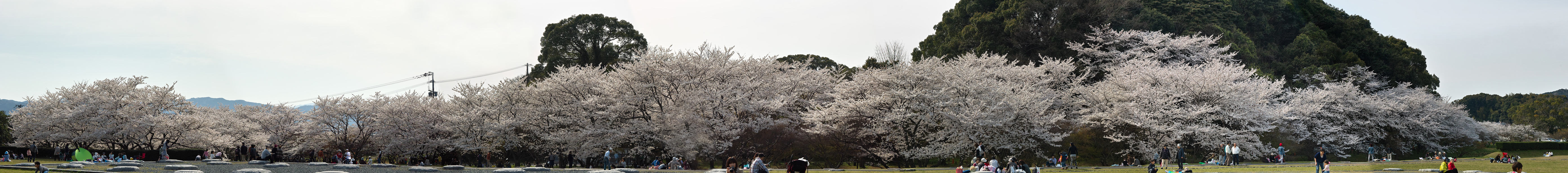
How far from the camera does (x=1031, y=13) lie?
4672cm

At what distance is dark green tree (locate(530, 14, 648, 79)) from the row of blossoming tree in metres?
16.3

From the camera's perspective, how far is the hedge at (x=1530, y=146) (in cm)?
6425

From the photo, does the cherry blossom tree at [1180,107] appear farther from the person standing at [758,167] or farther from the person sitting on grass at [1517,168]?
the person standing at [758,167]

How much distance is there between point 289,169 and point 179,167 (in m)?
2.46

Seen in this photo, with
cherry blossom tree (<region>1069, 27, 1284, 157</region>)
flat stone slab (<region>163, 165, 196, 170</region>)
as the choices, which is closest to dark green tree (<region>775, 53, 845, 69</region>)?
cherry blossom tree (<region>1069, 27, 1284, 157</region>)

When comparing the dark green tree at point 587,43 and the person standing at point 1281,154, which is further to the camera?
the dark green tree at point 587,43

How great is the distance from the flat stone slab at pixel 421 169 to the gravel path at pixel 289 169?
12 centimetres

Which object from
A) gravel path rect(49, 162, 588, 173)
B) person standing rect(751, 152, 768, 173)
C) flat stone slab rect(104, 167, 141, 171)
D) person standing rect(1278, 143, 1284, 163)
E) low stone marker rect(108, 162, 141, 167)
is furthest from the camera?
person standing rect(1278, 143, 1284, 163)

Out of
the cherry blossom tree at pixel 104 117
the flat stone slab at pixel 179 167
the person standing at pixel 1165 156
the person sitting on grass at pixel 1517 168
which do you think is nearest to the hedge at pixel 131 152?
Result: the cherry blossom tree at pixel 104 117

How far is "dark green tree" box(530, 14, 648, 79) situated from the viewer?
59156mm

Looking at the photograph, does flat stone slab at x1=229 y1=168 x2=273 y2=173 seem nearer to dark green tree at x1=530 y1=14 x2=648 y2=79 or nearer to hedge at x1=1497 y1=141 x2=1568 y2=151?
dark green tree at x1=530 y1=14 x2=648 y2=79

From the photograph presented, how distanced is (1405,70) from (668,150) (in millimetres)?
45523

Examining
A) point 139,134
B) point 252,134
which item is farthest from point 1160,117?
point 139,134

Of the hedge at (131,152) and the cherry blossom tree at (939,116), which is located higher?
the cherry blossom tree at (939,116)
